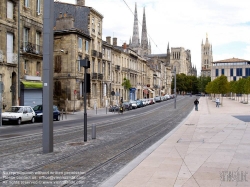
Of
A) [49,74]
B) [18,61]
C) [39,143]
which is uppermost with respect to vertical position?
[18,61]

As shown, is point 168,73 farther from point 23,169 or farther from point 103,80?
point 23,169

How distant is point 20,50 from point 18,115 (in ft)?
30.9

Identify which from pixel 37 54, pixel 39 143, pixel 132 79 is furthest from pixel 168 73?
pixel 39 143

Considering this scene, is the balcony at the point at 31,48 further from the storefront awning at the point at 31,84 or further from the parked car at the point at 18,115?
the parked car at the point at 18,115

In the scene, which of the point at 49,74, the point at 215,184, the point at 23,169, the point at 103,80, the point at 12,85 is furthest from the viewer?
the point at 103,80

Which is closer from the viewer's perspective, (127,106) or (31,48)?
(31,48)

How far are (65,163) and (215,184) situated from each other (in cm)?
455

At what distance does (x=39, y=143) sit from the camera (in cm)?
1486

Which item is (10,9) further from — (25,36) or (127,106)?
(127,106)

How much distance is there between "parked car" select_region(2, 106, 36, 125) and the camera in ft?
83.3

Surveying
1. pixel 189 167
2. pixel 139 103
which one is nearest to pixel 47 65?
pixel 189 167

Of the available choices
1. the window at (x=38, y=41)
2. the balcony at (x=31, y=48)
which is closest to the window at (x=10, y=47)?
the balcony at (x=31, y=48)

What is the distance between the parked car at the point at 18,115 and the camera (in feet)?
83.3

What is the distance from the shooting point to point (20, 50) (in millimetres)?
32906
